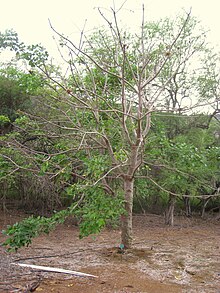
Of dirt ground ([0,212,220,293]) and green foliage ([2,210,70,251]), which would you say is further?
green foliage ([2,210,70,251])

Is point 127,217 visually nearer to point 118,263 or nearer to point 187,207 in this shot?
point 118,263

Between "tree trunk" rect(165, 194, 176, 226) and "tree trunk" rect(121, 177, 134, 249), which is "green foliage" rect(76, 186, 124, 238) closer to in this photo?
"tree trunk" rect(121, 177, 134, 249)

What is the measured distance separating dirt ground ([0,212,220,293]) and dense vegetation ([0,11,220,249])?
51 cm

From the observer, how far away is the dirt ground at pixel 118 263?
450 centimetres

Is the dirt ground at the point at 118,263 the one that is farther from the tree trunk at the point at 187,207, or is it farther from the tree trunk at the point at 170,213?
the tree trunk at the point at 187,207

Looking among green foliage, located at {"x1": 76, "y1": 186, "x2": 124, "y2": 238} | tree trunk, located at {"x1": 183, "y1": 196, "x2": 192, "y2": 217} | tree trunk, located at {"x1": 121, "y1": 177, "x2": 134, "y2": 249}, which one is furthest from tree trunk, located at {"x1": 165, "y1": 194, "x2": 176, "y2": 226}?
green foliage, located at {"x1": 76, "y1": 186, "x2": 124, "y2": 238}

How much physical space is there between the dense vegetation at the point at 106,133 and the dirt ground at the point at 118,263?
20.2 inches

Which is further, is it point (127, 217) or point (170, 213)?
point (170, 213)

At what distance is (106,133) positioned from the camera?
6.48 metres

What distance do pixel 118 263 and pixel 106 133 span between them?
2217 millimetres

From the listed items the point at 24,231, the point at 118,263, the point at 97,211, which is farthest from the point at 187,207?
the point at 24,231

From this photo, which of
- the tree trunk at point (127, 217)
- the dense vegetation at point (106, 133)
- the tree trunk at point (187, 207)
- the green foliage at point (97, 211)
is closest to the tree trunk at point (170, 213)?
the dense vegetation at point (106, 133)

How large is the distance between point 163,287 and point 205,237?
480cm

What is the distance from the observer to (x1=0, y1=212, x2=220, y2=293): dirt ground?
4.50 m
